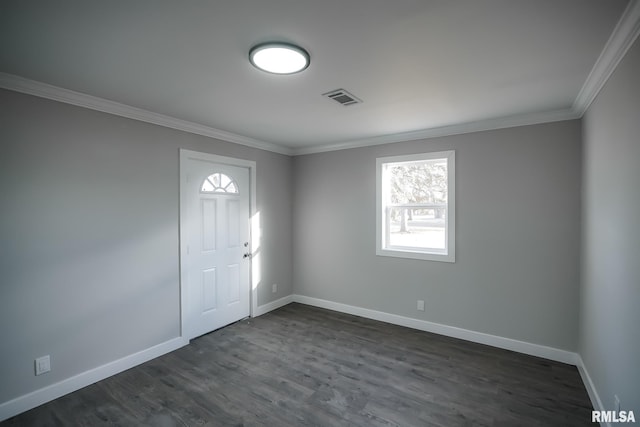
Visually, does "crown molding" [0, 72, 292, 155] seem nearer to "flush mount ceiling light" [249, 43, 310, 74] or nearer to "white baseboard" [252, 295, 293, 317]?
"flush mount ceiling light" [249, 43, 310, 74]

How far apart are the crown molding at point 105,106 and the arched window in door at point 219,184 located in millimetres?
494

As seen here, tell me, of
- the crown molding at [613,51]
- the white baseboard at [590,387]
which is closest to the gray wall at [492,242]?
the white baseboard at [590,387]

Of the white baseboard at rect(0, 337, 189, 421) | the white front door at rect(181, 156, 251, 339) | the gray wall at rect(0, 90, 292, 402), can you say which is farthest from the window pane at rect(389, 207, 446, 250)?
the white baseboard at rect(0, 337, 189, 421)

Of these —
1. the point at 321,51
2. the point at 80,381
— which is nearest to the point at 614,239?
the point at 321,51

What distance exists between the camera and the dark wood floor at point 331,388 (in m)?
2.22

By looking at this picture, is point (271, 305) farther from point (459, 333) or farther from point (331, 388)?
point (459, 333)

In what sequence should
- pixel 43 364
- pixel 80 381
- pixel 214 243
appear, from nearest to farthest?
pixel 43 364 < pixel 80 381 < pixel 214 243

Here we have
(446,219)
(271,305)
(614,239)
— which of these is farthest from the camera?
(271,305)

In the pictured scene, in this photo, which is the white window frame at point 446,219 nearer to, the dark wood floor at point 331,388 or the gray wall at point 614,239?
the dark wood floor at point 331,388

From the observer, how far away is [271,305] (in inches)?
181

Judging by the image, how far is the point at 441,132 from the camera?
11.9 feet

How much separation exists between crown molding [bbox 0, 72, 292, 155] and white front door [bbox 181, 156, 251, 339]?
14.2 inches

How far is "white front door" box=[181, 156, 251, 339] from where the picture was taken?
137 inches

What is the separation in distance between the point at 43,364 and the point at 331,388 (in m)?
2.36
